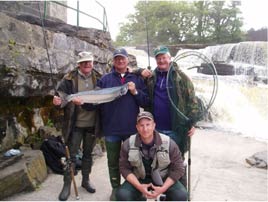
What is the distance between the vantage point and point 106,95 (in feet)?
14.6

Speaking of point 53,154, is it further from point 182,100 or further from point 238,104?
point 238,104

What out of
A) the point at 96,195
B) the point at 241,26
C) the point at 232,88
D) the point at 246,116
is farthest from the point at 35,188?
the point at 241,26

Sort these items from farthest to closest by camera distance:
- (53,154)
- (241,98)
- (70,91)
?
1. (241,98)
2. (53,154)
3. (70,91)

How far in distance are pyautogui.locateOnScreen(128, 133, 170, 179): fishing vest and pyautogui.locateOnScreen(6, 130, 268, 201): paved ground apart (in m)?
1.50

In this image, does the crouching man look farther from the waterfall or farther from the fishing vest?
the waterfall

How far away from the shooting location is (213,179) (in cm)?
671

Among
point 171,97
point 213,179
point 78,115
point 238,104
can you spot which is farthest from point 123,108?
point 238,104

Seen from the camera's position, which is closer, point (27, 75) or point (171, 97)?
point (171, 97)

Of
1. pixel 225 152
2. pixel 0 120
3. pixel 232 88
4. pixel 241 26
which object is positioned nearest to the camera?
pixel 0 120

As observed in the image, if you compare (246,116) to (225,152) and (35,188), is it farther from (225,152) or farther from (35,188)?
(35,188)

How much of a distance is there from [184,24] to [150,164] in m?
41.4

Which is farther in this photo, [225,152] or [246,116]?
[246,116]

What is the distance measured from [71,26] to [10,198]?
6.29 metres

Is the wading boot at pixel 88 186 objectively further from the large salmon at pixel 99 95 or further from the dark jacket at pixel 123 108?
the large salmon at pixel 99 95
